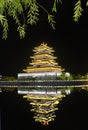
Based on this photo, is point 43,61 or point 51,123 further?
point 43,61

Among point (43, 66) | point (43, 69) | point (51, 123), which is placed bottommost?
point (51, 123)

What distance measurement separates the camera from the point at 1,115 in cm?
1322

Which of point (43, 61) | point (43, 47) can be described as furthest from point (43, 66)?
point (43, 47)

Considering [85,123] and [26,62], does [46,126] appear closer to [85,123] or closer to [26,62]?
[85,123]

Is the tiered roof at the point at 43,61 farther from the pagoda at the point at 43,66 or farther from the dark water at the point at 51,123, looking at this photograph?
the dark water at the point at 51,123

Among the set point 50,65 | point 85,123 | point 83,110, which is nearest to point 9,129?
point 85,123

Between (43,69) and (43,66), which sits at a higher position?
(43,66)

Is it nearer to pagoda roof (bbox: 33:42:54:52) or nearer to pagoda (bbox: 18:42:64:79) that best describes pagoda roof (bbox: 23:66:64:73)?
pagoda (bbox: 18:42:64:79)

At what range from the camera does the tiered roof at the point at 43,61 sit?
56.8 metres

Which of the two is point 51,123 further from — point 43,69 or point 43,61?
point 43,61

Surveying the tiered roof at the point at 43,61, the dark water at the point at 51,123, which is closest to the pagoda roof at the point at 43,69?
the tiered roof at the point at 43,61

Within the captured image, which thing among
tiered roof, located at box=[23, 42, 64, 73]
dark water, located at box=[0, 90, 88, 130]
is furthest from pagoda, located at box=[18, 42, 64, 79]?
dark water, located at box=[0, 90, 88, 130]

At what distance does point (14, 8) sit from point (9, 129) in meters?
7.49

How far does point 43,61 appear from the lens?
58.3 m
